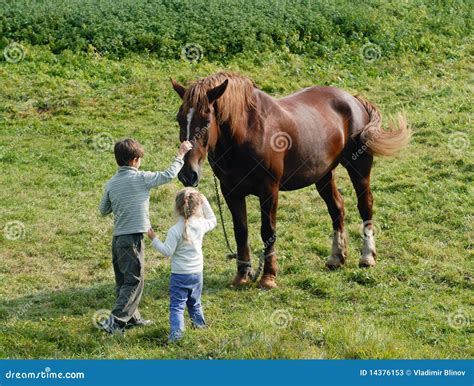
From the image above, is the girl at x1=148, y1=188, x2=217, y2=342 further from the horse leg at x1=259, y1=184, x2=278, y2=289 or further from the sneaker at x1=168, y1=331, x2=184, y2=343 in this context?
the horse leg at x1=259, y1=184, x2=278, y2=289

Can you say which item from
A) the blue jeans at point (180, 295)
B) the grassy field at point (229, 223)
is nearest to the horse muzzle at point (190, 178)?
the blue jeans at point (180, 295)

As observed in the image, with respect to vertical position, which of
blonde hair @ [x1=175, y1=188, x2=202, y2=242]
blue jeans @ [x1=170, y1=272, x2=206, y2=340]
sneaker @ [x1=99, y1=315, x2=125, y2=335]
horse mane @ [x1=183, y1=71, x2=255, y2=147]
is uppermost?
horse mane @ [x1=183, y1=71, x2=255, y2=147]

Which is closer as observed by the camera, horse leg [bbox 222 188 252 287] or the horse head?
the horse head

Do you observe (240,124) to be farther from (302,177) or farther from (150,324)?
(150,324)

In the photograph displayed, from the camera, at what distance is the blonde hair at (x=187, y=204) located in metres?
7.13

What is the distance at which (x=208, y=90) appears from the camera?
776 cm

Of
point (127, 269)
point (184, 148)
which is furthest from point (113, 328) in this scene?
point (184, 148)

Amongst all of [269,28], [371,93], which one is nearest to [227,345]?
[371,93]

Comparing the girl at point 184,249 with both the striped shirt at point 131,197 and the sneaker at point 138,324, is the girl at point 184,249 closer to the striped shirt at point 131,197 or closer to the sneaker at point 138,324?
the striped shirt at point 131,197

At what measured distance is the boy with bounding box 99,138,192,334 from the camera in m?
7.40

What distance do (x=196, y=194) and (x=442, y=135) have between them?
26.5ft

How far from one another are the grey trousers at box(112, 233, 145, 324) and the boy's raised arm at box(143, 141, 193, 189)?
0.53 meters

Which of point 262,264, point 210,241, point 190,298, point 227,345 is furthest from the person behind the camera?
point 210,241

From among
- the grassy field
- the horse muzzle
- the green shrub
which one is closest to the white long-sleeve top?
the horse muzzle
